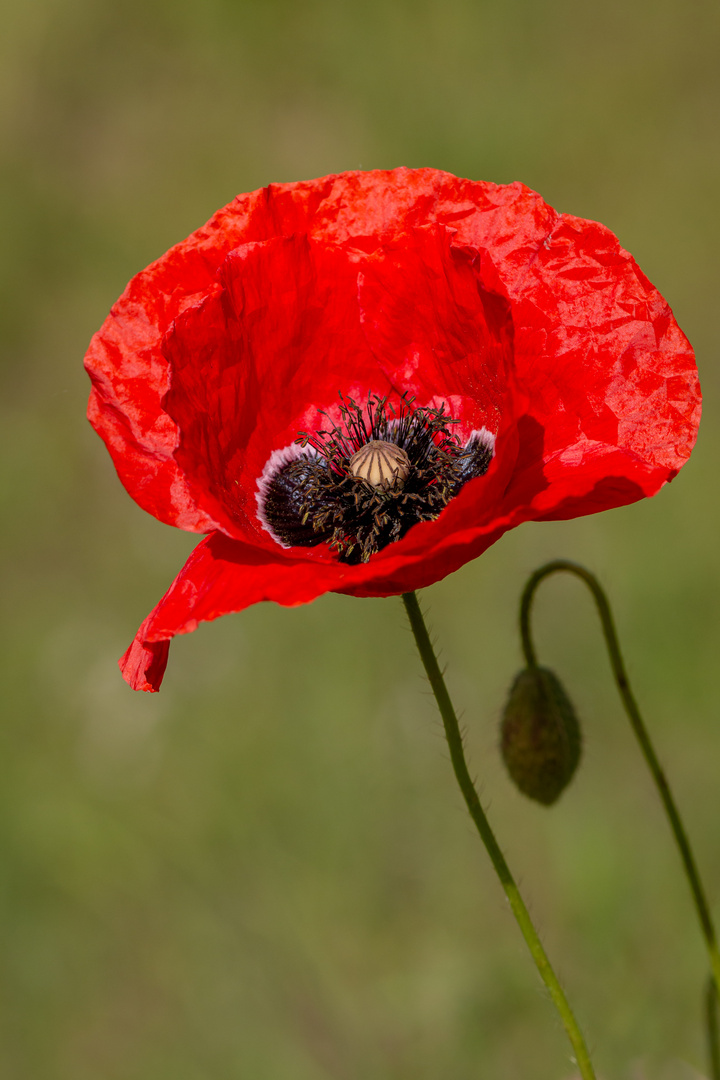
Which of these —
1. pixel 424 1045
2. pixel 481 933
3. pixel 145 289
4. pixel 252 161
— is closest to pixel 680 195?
pixel 252 161

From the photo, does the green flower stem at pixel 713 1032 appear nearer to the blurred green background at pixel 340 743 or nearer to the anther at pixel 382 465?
the blurred green background at pixel 340 743

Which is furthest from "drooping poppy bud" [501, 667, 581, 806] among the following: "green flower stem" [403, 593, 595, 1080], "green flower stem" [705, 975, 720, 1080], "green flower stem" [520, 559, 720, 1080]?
"green flower stem" [403, 593, 595, 1080]

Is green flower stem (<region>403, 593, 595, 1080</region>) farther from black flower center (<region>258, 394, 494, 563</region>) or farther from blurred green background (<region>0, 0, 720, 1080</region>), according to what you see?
blurred green background (<region>0, 0, 720, 1080</region>)

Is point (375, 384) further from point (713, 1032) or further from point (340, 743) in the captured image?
point (340, 743)

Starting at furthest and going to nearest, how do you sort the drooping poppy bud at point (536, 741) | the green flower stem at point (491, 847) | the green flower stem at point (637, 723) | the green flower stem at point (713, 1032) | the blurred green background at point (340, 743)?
1. the blurred green background at point (340, 743)
2. the drooping poppy bud at point (536, 741)
3. the green flower stem at point (713, 1032)
4. the green flower stem at point (637, 723)
5. the green flower stem at point (491, 847)

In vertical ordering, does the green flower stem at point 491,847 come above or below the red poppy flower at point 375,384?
below

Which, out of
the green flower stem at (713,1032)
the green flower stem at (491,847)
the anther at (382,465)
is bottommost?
the green flower stem at (713,1032)

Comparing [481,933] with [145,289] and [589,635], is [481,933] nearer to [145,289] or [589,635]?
[589,635]

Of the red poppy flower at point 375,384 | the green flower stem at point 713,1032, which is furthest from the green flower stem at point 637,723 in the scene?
the red poppy flower at point 375,384
